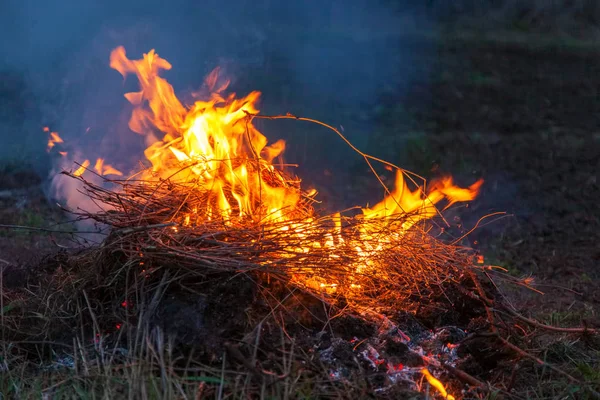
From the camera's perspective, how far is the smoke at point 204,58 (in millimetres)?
7762

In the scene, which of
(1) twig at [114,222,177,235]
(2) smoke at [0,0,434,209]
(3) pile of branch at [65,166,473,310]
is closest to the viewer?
(1) twig at [114,222,177,235]

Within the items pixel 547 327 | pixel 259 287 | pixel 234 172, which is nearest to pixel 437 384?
pixel 547 327

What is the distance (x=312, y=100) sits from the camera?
9750mm

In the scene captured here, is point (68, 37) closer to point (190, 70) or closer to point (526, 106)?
point (190, 70)

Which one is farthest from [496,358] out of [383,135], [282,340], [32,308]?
[383,135]

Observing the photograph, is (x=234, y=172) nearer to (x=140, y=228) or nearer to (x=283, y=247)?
(x=283, y=247)

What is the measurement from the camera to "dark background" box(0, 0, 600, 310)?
7.48m

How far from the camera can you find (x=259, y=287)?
3.46 metres

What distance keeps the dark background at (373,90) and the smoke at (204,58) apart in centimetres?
2

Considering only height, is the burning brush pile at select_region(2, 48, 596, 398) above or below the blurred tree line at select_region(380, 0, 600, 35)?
below

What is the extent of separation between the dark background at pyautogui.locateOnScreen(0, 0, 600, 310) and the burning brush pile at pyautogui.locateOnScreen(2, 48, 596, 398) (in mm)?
2317

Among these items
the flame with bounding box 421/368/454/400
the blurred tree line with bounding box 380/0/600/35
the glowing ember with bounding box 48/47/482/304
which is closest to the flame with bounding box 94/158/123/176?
the glowing ember with bounding box 48/47/482/304

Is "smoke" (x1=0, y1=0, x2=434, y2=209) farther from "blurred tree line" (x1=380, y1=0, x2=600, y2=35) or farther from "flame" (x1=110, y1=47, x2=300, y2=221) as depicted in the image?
"flame" (x1=110, y1=47, x2=300, y2=221)

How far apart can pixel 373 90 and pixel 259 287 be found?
23.7ft
